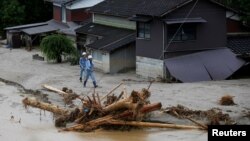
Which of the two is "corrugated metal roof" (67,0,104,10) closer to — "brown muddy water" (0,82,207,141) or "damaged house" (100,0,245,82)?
"damaged house" (100,0,245,82)

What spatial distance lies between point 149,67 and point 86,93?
628cm

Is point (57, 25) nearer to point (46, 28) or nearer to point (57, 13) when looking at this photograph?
point (46, 28)

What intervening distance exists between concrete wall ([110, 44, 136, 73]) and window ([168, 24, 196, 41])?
4712 mm

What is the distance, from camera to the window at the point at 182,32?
30.6 metres

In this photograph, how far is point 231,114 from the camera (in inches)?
803

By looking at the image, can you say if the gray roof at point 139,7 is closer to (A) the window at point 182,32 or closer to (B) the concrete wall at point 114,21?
(B) the concrete wall at point 114,21

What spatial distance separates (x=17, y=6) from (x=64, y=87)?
27614mm

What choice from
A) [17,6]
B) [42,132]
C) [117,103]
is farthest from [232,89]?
[17,6]

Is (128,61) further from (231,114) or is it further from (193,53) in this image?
(231,114)

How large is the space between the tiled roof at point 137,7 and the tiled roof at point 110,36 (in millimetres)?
1212

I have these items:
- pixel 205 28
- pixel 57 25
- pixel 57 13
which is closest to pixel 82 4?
pixel 57 25

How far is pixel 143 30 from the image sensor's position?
106 ft

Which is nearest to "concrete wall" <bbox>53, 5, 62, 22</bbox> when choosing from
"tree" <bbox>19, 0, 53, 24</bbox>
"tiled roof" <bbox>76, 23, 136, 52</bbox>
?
"tree" <bbox>19, 0, 53, 24</bbox>

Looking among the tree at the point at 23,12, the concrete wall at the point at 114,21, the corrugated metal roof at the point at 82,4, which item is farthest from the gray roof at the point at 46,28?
the concrete wall at the point at 114,21
